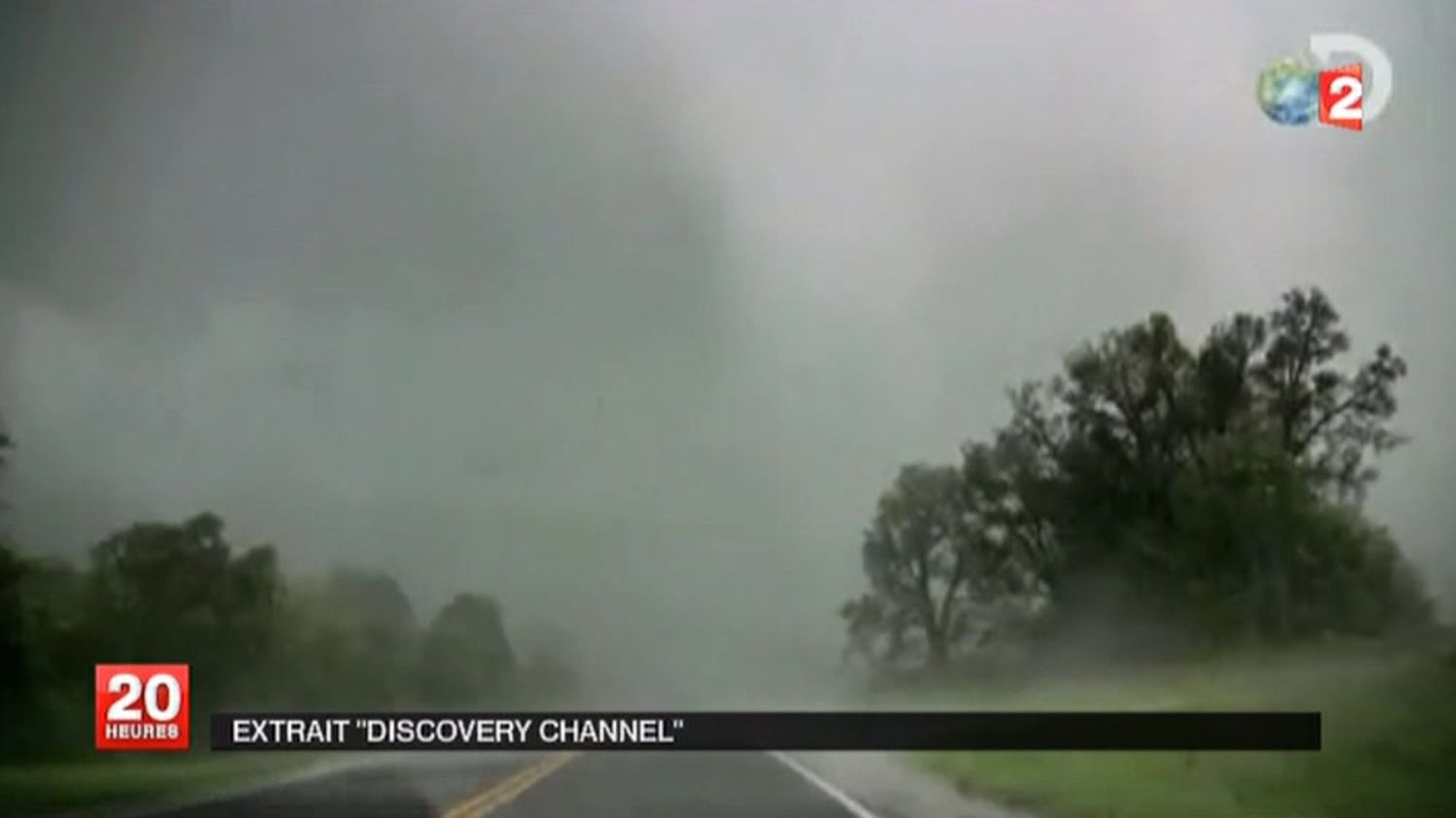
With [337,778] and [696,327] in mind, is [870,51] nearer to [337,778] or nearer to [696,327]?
[696,327]

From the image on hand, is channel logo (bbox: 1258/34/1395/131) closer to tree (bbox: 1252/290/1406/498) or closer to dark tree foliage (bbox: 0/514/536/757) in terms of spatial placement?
tree (bbox: 1252/290/1406/498)

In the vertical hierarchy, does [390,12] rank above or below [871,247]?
above

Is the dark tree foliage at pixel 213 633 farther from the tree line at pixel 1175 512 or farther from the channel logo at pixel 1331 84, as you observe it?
the channel logo at pixel 1331 84

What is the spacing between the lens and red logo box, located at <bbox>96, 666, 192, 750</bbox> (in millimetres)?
3463

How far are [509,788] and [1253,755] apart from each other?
1.83 meters

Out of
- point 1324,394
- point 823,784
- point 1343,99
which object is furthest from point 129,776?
point 1343,99

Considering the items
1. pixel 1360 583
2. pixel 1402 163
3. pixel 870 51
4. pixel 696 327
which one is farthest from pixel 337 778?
pixel 1402 163

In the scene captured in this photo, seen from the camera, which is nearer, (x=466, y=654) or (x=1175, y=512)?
(x=466, y=654)

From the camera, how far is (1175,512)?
3.54m

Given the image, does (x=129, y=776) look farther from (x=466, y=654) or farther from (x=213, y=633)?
(x=466, y=654)

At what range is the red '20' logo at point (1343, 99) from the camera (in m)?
3.55

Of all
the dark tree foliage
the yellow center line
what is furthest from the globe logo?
the yellow center line

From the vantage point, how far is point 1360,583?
3.47 m

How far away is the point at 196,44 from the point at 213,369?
0.85m
